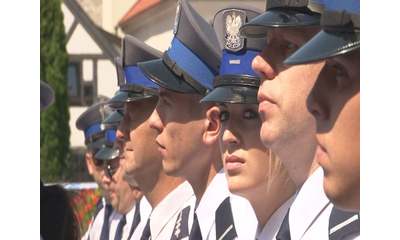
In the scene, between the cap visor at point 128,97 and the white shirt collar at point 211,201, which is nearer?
the white shirt collar at point 211,201

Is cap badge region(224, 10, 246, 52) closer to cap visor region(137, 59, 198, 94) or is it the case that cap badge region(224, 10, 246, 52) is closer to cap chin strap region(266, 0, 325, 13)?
cap visor region(137, 59, 198, 94)

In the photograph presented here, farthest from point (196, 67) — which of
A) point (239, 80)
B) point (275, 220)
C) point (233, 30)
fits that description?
point (275, 220)

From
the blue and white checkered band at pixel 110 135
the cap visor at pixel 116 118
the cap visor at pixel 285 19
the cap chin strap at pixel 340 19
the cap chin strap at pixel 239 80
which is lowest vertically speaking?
the blue and white checkered band at pixel 110 135

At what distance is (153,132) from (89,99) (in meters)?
24.2

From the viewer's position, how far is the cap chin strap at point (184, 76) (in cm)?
451

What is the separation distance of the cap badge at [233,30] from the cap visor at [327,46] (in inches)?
63.2

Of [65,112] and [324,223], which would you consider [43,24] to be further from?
[324,223]

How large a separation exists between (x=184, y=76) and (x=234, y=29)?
73 centimetres

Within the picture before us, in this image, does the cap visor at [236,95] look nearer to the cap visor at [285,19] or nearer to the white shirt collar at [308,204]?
the cap visor at [285,19]

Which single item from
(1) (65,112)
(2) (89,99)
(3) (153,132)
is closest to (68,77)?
(2) (89,99)

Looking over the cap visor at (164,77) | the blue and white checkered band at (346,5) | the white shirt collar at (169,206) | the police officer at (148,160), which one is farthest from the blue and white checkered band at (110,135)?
the blue and white checkered band at (346,5)

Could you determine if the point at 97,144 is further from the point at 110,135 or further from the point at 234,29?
the point at 234,29

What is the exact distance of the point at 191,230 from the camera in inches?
178

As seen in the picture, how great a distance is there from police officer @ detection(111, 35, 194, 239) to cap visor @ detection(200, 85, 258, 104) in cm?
162
